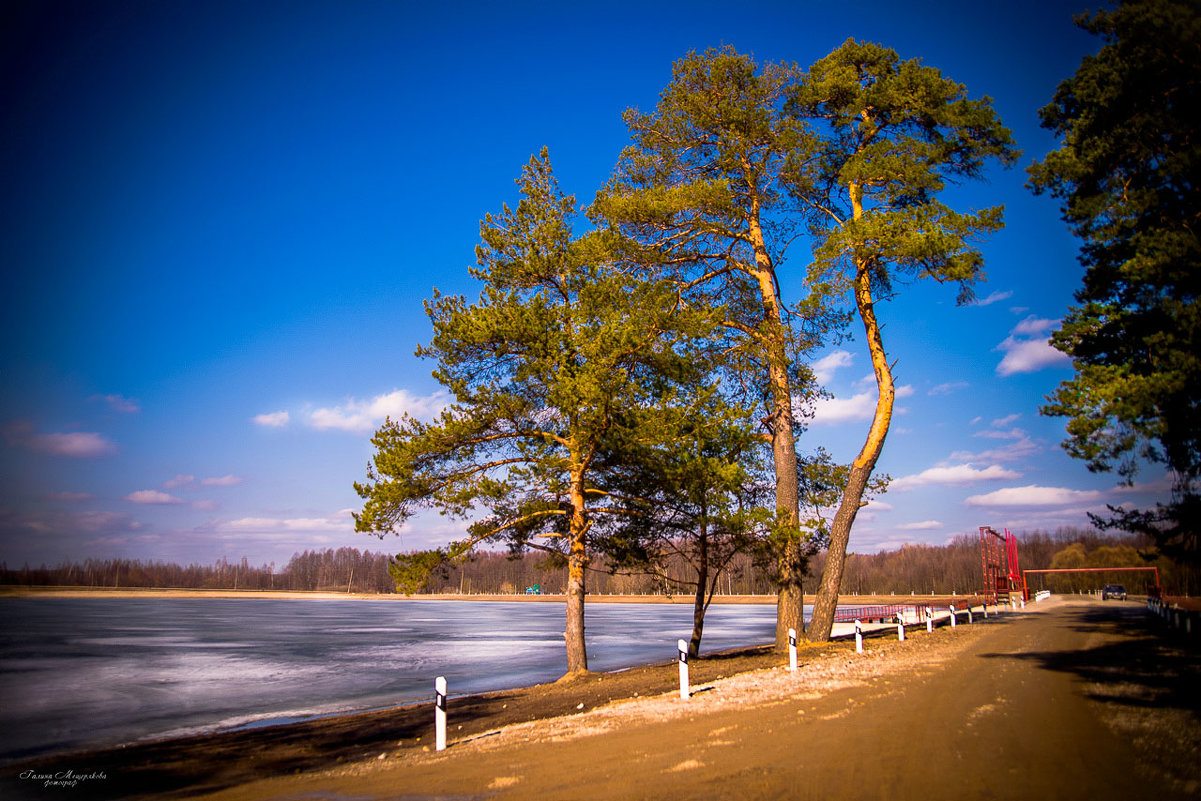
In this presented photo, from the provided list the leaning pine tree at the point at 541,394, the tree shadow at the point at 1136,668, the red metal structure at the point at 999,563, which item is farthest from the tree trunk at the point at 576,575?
the red metal structure at the point at 999,563

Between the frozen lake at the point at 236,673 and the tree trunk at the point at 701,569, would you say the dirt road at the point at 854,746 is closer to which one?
the tree trunk at the point at 701,569

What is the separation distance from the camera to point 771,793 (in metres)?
5.39

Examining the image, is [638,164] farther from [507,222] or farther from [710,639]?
[710,639]

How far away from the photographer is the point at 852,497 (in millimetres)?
17125

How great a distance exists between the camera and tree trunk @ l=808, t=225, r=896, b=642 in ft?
55.7

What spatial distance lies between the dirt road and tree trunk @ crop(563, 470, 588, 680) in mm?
5175

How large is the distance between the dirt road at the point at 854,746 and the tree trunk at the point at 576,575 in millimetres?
5175

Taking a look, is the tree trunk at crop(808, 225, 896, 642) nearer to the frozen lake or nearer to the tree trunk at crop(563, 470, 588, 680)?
the tree trunk at crop(563, 470, 588, 680)

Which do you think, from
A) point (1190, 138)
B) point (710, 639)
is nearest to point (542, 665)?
point (710, 639)

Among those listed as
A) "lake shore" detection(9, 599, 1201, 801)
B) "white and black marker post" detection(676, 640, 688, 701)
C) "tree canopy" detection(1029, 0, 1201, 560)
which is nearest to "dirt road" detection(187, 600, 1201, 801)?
"lake shore" detection(9, 599, 1201, 801)

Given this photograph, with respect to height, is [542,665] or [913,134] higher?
[913,134]

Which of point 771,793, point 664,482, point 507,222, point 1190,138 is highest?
point 507,222

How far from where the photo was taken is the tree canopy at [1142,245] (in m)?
10.2

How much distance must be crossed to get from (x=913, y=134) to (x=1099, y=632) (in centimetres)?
1654
